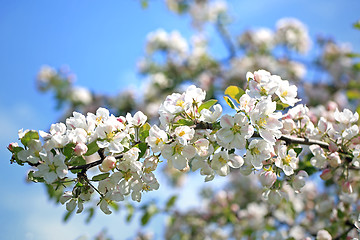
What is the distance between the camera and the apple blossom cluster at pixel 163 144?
3.10 feet

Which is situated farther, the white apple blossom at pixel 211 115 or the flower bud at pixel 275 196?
the flower bud at pixel 275 196

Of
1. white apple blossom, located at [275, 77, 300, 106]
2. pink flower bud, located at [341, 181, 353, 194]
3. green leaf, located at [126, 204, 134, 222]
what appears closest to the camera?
white apple blossom, located at [275, 77, 300, 106]

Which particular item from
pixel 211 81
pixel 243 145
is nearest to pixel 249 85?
pixel 243 145

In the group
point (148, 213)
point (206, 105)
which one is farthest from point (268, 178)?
point (148, 213)

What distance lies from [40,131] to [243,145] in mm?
577

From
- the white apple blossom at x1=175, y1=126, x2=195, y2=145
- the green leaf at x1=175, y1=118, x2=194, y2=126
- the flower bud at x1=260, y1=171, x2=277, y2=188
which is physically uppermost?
the green leaf at x1=175, y1=118, x2=194, y2=126

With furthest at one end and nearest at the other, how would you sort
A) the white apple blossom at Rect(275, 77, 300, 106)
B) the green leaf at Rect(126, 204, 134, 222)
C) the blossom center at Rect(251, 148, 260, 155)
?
the green leaf at Rect(126, 204, 134, 222), the white apple blossom at Rect(275, 77, 300, 106), the blossom center at Rect(251, 148, 260, 155)

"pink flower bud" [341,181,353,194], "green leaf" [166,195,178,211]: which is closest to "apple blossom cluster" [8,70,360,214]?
"pink flower bud" [341,181,353,194]

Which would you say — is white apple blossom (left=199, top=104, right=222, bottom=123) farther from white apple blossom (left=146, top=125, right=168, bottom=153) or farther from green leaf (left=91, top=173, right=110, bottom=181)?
green leaf (left=91, top=173, right=110, bottom=181)

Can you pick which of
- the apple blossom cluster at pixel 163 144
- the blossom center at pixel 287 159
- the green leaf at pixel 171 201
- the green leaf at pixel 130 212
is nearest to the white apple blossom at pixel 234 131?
the apple blossom cluster at pixel 163 144

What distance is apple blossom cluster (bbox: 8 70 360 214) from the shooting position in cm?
95

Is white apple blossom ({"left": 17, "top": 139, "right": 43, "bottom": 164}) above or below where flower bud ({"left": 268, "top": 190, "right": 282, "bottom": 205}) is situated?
above

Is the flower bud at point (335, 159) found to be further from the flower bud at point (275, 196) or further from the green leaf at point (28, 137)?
the green leaf at point (28, 137)

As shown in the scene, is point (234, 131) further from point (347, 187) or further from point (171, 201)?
point (171, 201)
